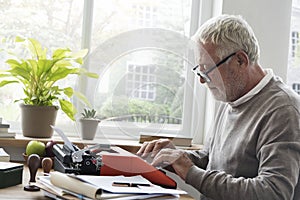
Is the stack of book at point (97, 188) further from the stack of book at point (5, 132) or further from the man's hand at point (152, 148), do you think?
the stack of book at point (5, 132)

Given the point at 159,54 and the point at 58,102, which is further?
the point at 58,102

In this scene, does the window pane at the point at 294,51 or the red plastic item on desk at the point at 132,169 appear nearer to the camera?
the red plastic item on desk at the point at 132,169

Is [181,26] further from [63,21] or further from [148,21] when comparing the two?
[63,21]

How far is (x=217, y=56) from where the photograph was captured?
198 cm

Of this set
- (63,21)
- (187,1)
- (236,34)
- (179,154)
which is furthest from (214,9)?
(179,154)

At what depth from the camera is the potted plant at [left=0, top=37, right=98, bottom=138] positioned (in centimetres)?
261

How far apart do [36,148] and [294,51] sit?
4.98ft

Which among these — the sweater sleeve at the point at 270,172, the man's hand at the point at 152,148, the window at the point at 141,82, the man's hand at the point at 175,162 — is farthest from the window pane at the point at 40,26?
the sweater sleeve at the point at 270,172

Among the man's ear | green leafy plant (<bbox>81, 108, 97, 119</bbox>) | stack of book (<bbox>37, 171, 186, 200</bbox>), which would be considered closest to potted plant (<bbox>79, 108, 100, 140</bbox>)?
green leafy plant (<bbox>81, 108, 97, 119</bbox>)

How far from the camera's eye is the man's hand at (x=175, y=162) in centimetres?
190

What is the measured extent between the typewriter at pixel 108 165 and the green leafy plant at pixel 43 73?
658 mm

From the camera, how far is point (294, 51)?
304cm

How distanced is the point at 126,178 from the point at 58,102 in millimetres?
1122

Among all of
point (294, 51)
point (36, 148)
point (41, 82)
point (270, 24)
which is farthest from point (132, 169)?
point (294, 51)
